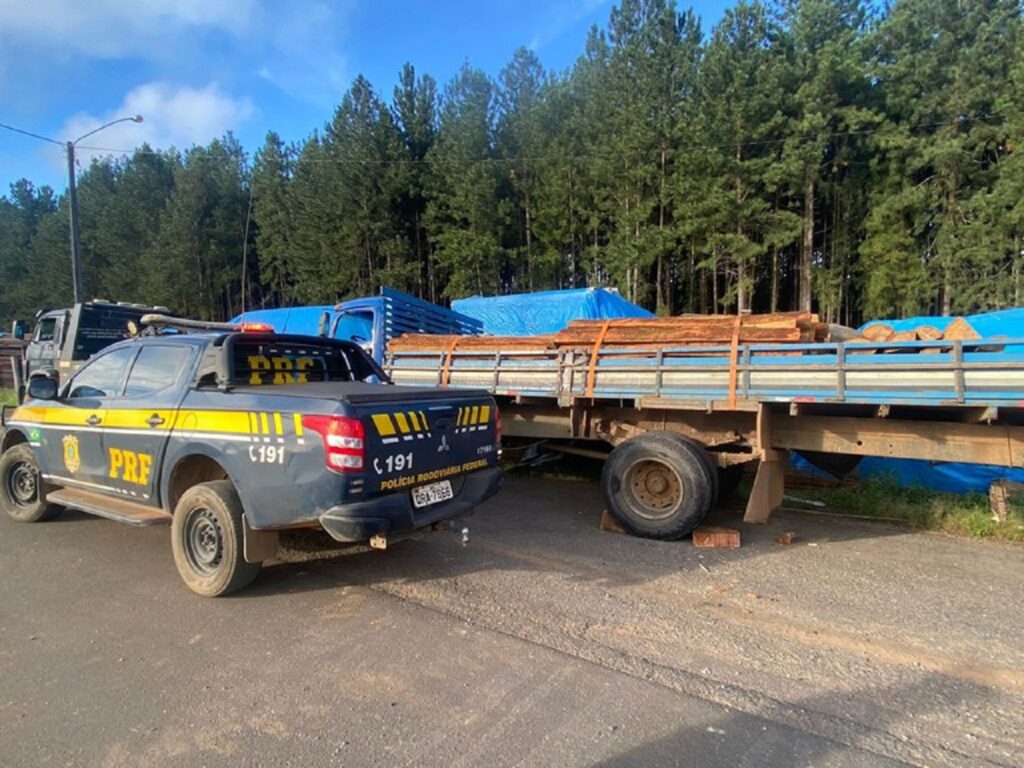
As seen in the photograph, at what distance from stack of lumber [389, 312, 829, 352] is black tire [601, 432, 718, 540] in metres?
1.03

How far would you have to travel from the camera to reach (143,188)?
141ft

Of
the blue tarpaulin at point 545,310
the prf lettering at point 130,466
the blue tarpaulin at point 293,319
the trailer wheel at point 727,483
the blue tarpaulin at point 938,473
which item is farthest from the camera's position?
the blue tarpaulin at point 293,319

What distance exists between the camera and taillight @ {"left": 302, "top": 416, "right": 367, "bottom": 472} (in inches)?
138

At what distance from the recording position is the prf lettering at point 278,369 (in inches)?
189

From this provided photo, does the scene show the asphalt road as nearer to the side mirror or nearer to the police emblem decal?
the police emblem decal

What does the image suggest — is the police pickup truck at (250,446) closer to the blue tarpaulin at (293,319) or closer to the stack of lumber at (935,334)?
the stack of lumber at (935,334)

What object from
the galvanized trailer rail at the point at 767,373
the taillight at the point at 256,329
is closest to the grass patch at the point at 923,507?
the galvanized trailer rail at the point at 767,373

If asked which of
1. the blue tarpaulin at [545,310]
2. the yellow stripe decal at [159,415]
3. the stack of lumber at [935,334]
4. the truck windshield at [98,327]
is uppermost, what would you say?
the blue tarpaulin at [545,310]

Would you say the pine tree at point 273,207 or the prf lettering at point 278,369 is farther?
the pine tree at point 273,207

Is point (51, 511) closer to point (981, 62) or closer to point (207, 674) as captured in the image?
point (207, 674)


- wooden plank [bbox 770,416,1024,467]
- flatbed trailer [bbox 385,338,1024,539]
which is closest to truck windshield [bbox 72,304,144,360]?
flatbed trailer [bbox 385,338,1024,539]

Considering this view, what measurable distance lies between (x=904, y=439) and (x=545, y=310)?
12083 millimetres

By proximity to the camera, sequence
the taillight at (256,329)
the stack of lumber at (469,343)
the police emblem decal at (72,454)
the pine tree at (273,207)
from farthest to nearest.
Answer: the pine tree at (273,207), the stack of lumber at (469,343), the police emblem decal at (72,454), the taillight at (256,329)

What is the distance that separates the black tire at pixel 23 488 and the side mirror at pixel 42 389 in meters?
0.83
